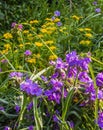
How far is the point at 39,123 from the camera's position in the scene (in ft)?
7.32

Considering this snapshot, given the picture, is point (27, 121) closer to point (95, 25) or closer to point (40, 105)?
point (40, 105)

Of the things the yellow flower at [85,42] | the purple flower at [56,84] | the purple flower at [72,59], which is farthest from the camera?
the yellow flower at [85,42]

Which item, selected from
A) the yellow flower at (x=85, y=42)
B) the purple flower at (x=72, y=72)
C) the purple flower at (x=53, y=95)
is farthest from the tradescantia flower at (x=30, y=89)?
the yellow flower at (x=85, y=42)

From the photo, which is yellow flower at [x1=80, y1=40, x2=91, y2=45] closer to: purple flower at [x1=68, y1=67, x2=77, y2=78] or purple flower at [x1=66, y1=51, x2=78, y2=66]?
purple flower at [x1=68, y1=67, x2=77, y2=78]

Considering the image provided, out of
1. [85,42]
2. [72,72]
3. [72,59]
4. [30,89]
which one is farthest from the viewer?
[85,42]

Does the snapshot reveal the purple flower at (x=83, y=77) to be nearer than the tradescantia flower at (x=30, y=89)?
No

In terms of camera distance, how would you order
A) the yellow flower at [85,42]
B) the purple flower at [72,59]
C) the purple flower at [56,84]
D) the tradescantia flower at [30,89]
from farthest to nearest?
the yellow flower at [85,42]
the purple flower at [56,84]
the purple flower at [72,59]
the tradescantia flower at [30,89]

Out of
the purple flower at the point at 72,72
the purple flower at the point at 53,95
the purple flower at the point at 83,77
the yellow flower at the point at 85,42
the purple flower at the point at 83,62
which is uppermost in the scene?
the yellow flower at the point at 85,42

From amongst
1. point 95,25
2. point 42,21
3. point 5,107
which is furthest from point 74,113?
point 42,21

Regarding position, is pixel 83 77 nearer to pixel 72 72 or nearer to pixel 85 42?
pixel 72 72

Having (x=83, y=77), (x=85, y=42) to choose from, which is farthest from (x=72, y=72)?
(x=85, y=42)

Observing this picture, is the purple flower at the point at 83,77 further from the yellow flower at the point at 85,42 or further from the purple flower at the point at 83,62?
the yellow flower at the point at 85,42

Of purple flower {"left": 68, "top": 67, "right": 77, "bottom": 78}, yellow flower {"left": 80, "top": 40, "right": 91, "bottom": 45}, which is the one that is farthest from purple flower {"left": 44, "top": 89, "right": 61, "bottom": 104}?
yellow flower {"left": 80, "top": 40, "right": 91, "bottom": 45}

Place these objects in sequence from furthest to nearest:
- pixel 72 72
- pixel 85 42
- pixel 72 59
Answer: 1. pixel 85 42
2. pixel 72 72
3. pixel 72 59
